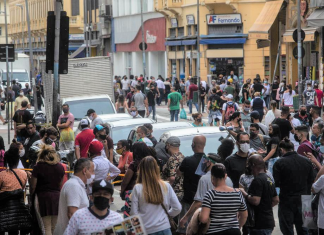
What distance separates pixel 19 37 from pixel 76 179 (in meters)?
107

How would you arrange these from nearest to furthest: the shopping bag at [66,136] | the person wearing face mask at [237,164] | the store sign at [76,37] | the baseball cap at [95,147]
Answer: the person wearing face mask at [237,164] → the baseball cap at [95,147] → the shopping bag at [66,136] → the store sign at [76,37]

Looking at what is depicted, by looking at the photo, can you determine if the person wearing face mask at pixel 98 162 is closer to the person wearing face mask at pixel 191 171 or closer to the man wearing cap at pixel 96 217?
the person wearing face mask at pixel 191 171

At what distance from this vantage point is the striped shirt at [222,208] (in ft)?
25.2

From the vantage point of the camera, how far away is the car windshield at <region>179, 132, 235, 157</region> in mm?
13586

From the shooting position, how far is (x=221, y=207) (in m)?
7.71

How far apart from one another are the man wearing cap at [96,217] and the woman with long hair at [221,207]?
126 cm

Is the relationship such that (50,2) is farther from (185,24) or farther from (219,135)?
(219,135)

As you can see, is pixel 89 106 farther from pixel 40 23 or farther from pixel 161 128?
pixel 40 23

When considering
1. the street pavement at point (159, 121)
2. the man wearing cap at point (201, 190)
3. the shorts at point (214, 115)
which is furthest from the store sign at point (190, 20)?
the man wearing cap at point (201, 190)

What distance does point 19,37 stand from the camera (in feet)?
370

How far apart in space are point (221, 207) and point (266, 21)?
33524 mm

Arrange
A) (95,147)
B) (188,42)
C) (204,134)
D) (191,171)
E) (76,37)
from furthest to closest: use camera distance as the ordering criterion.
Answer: (76,37)
(188,42)
(204,134)
(95,147)
(191,171)

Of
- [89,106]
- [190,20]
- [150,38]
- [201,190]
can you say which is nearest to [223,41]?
[190,20]

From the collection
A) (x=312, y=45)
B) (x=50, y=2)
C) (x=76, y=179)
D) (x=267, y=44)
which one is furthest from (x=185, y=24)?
(x=76, y=179)
